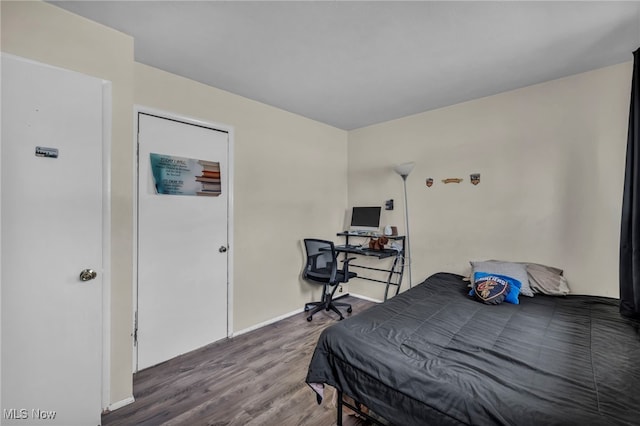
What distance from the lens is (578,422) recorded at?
1013 mm

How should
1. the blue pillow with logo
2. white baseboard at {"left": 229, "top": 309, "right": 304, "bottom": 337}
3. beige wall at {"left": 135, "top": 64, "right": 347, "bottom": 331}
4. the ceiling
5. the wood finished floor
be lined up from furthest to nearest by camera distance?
white baseboard at {"left": 229, "top": 309, "right": 304, "bottom": 337} < beige wall at {"left": 135, "top": 64, "right": 347, "bottom": 331} < the blue pillow with logo < the wood finished floor < the ceiling

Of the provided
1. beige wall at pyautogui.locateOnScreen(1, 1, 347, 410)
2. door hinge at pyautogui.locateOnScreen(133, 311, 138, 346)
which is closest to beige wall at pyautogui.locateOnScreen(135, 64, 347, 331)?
beige wall at pyautogui.locateOnScreen(1, 1, 347, 410)

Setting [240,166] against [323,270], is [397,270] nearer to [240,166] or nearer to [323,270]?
[323,270]

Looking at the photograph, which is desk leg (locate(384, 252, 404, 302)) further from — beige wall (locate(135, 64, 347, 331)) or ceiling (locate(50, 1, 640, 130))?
ceiling (locate(50, 1, 640, 130))

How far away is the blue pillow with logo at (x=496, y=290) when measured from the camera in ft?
7.41

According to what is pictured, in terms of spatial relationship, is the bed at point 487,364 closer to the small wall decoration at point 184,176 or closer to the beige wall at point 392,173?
the beige wall at point 392,173

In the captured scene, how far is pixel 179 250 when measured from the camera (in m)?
2.56

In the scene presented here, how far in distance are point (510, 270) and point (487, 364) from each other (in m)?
1.52

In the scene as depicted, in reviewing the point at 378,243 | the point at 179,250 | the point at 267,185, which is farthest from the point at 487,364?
the point at 267,185

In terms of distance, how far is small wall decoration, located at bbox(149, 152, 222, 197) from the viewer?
2410 mm

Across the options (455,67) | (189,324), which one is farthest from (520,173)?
(189,324)
